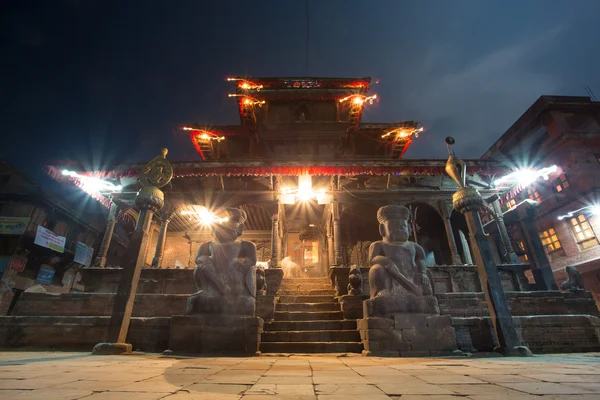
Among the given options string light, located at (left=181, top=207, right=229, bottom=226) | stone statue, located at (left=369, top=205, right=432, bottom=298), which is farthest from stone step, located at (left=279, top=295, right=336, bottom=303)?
string light, located at (left=181, top=207, right=229, bottom=226)

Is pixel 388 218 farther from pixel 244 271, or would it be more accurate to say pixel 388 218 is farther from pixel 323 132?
pixel 323 132

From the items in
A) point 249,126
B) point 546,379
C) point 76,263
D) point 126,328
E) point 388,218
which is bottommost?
point 546,379

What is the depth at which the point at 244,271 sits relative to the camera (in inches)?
200

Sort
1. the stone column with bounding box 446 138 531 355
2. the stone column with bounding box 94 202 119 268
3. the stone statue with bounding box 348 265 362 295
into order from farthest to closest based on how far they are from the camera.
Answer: the stone column with bounding box 94 202 119 268 → the stone statue with bounding box 348 265 362 295 → the stone column with bounding box 446 138 531 355

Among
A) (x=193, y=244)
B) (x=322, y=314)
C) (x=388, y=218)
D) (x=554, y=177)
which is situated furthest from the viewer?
(x=554, y=177)

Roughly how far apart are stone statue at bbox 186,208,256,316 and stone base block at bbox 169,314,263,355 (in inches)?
5.7

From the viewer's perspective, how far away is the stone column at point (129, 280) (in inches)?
174

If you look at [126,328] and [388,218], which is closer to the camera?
[126,328]

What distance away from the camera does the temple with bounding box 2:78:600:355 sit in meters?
5.36

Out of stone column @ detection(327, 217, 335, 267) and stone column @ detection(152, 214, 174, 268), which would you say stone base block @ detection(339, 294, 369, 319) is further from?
stone column @ detection(152, 214, 174, 268)

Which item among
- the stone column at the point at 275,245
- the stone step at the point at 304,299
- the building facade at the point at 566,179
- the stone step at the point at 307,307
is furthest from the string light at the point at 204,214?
the building facade at the point at 566,179

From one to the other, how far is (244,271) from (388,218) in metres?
3.14

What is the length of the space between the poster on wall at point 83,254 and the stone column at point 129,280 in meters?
20.1

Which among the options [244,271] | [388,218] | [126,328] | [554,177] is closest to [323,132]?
[388,218]
